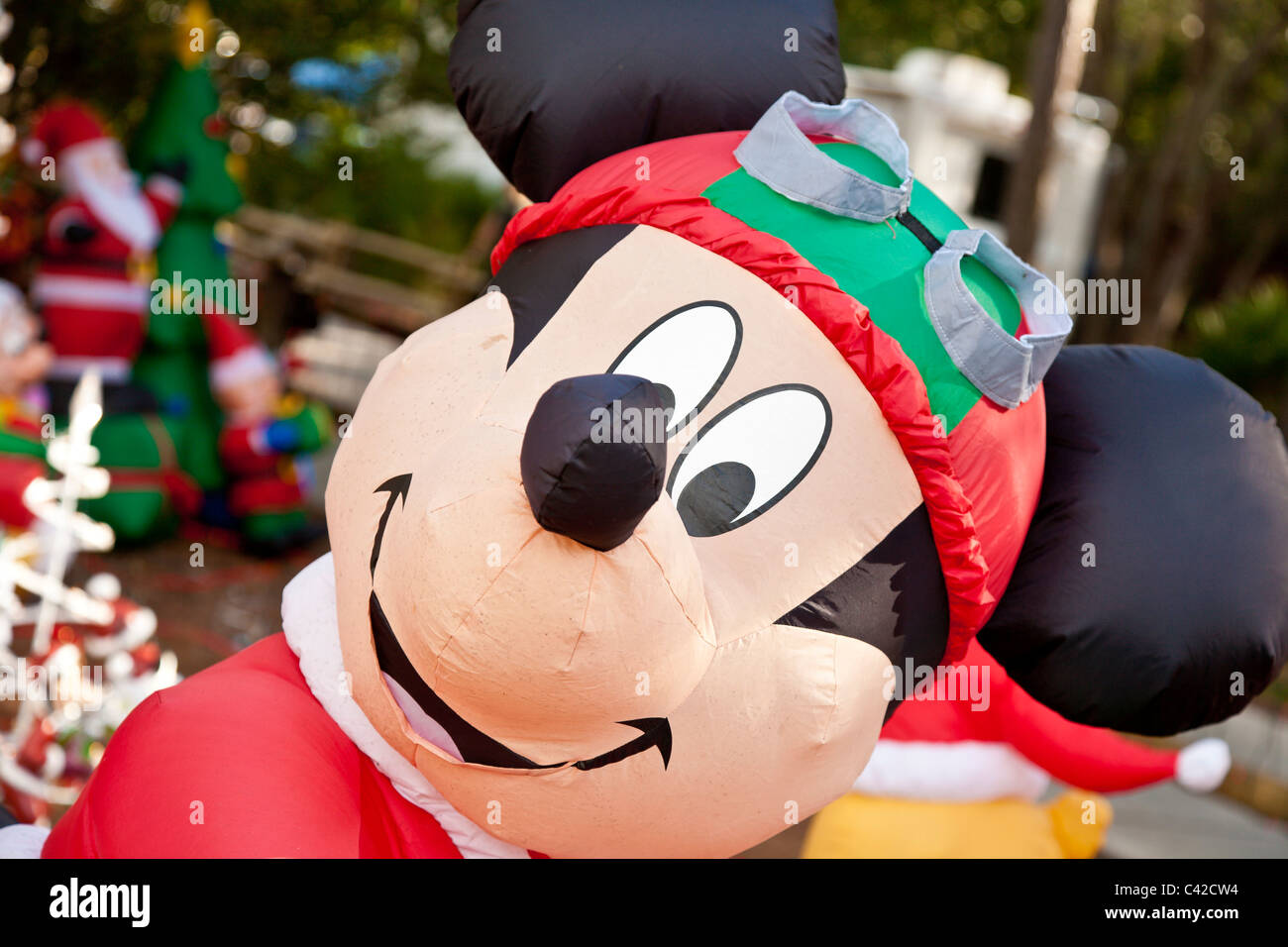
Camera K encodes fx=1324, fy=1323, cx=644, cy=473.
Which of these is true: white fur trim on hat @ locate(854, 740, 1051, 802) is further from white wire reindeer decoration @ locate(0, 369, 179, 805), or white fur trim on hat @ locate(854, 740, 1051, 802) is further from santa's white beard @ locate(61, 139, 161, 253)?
santa's white beard @ locate(61, 139, 161, 253)

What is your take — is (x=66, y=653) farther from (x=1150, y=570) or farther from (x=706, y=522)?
(x=1150, y=570)

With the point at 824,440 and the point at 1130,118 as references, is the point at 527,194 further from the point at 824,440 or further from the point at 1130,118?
the point at 1130,118

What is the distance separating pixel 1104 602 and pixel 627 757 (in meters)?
0.76

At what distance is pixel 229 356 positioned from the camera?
6.14 meters

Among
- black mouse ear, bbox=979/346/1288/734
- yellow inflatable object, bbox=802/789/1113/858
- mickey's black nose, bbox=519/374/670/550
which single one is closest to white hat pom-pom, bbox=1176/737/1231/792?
yellow inflatable object, bbox=802/789/1113/858

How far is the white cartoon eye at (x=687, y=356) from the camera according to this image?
67.8 inches

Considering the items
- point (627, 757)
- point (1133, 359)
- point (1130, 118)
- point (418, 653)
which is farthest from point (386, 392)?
point (1130, 118)

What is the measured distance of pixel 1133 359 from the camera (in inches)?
84.6

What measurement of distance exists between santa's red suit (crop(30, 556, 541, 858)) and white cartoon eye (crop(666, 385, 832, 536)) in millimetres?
576

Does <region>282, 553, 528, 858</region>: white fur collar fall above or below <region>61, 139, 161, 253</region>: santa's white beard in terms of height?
above

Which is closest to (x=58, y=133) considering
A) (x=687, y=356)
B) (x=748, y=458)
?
(x=687, y=356)

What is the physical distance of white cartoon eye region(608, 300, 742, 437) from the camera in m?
1.72

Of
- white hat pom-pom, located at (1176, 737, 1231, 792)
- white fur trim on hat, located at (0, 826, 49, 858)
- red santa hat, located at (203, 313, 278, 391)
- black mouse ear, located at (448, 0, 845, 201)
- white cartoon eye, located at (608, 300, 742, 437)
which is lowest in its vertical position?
red santa hat, located at (203, 313, 278, 391)

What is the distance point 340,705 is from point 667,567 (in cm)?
67
